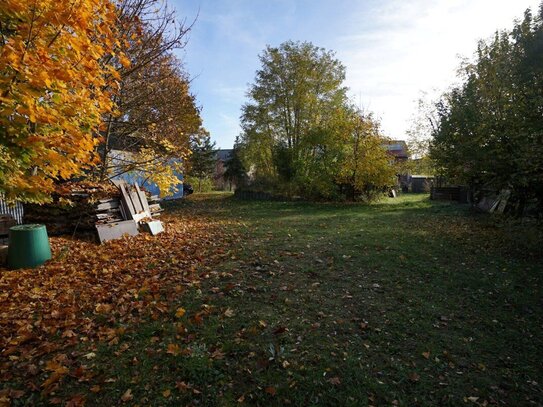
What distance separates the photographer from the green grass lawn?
9.83 ft

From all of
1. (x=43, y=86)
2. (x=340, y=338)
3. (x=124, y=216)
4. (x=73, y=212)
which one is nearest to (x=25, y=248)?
(x=73, y=212)

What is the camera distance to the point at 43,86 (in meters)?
3.84

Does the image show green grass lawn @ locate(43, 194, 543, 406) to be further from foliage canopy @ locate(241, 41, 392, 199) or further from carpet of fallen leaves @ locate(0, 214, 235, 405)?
foliage canopy @ locate(241, 41, 392, 199)

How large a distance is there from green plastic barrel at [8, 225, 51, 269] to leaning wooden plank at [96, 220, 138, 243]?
1.88m

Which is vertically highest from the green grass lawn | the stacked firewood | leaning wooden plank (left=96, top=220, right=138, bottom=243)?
the stacked firewood

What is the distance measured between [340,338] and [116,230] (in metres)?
6.68

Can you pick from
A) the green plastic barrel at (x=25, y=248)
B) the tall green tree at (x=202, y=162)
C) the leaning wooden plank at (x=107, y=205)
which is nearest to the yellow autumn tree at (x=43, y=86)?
the green plastic barrel at (x=25, y=248)

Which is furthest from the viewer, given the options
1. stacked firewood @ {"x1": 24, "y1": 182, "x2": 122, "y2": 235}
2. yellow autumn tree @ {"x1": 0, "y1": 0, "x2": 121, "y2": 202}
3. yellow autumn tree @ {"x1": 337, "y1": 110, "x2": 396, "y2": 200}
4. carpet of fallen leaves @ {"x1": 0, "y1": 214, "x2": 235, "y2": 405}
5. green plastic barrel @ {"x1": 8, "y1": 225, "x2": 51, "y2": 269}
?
yellow autumn tree @ {"x1": 337, "y1": 110, "x2": 396, "y2": 200}

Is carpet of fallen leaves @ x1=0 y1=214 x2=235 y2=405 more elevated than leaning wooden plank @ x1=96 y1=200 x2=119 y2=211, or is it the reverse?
leaning wooden plank @ x1=96 y1=200 x2=119 y2=211

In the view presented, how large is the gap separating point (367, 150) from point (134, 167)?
41.7ft

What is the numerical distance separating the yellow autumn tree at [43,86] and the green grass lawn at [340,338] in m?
2.70

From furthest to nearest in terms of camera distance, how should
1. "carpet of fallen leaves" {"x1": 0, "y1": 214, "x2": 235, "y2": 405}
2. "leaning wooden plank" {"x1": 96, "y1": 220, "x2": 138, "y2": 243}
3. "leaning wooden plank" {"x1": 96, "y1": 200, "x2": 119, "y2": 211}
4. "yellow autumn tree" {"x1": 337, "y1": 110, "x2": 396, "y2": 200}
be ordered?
"yellow autumn tree" {"x1": 337, "y1": 110, "x2": 396, "y2": 200}
"leaning wooden plank" {"x1": 96, "y1": 200, "x2": 119, "y2": 211}
"leaning wooden plank" {"x1": 96, "y1": 220, "x2": 138, "y2": 243}
"carpet of fallen leaves" {"x1": 0, "y1": 214, "x2": 235, "y2": 405}

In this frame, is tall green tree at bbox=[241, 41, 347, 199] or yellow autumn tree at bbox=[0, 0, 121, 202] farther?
tall green tree at bbox=[241, 41, 347, 199]

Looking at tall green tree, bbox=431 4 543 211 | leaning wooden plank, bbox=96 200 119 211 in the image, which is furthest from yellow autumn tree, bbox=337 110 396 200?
leaning wooden plank, bbox=96 200 119 211
